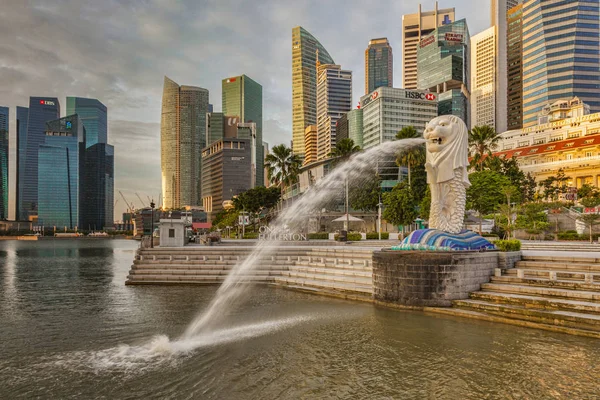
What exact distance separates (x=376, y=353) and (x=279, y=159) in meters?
51.2

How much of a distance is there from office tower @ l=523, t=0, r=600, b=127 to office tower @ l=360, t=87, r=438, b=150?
37.4 m

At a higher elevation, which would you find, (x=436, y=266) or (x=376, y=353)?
(x=436, y=266)

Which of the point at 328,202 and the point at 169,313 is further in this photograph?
the point at 328,202

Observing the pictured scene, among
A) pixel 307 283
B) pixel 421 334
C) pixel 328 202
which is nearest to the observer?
pixel 421 334

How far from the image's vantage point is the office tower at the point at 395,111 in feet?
472

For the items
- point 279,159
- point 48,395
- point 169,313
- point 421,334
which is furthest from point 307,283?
point 279,159

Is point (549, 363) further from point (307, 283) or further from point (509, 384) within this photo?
point (307, 283)

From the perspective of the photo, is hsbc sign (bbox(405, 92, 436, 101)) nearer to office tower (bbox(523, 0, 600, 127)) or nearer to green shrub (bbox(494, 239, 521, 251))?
office tower (bbox(523, 0, 600, 127))

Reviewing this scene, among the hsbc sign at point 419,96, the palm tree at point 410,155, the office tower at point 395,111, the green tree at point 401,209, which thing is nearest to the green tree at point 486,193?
the green tree at point 401,209

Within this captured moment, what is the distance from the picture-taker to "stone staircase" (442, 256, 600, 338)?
13000 millimetres

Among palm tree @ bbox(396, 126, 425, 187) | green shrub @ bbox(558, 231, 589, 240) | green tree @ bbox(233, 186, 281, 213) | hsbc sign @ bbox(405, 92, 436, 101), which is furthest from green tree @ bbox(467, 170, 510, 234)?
hsbc sign @ bbox(405, 92, 436, 101)

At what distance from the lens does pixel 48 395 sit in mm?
8750

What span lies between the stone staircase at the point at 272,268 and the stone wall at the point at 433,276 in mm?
3016

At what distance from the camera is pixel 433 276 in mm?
16359
